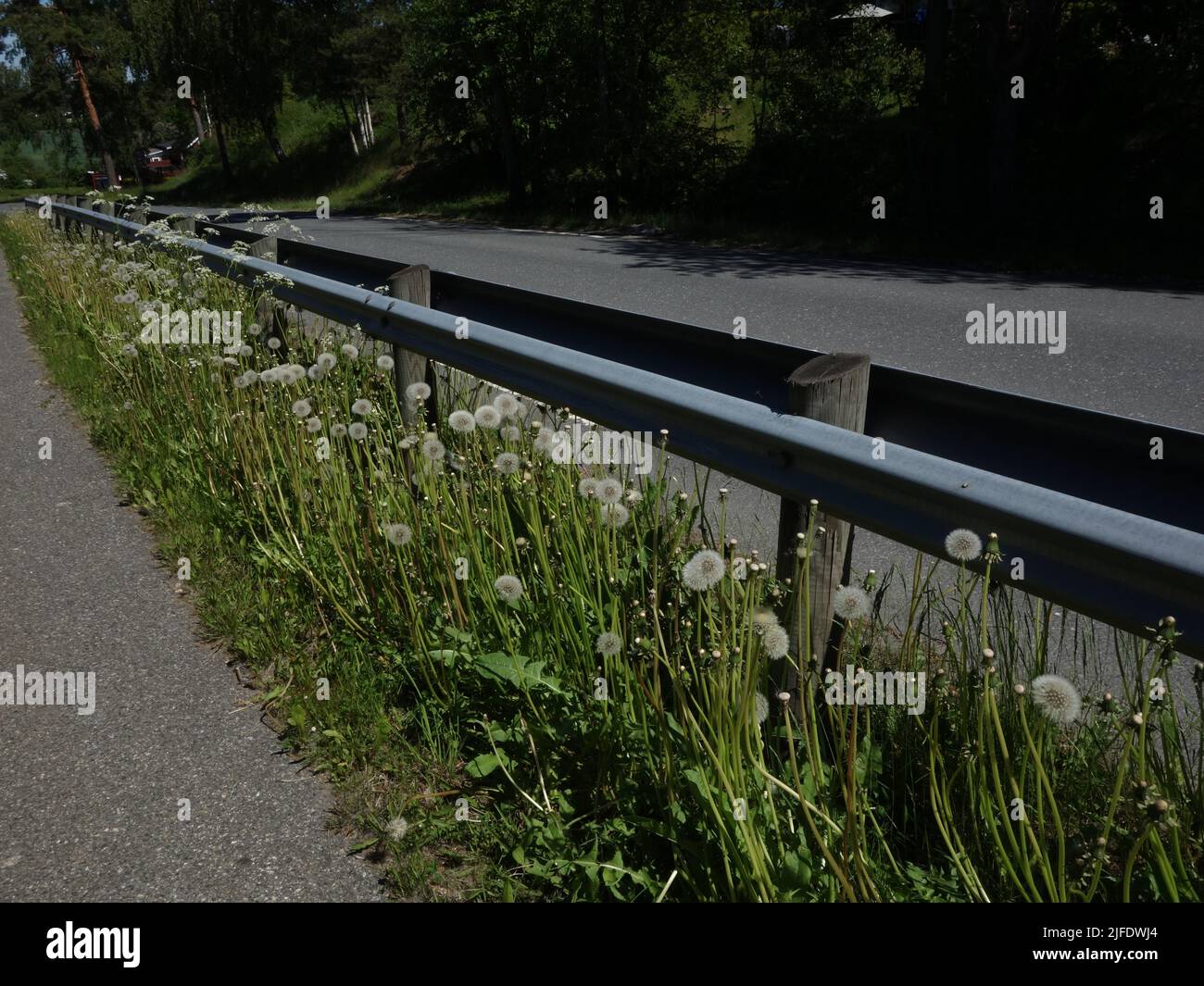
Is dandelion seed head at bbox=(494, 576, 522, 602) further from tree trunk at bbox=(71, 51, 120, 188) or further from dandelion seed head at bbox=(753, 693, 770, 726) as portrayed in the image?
tree trunk at bbox=(71, 51, 120, 188)

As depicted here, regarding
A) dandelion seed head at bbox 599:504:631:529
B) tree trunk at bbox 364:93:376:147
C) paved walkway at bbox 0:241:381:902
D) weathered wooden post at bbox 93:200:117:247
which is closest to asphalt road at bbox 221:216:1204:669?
dandelion seed head at bbox 599:504:631:529

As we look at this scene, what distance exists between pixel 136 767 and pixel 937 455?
2347 mm

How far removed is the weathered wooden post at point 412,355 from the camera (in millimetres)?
4664

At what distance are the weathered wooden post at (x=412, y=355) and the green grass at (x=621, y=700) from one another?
0.11 metres

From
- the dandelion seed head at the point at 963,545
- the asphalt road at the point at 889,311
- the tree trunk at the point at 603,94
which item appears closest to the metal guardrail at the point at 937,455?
the dandelion seed head at the point at 963,545

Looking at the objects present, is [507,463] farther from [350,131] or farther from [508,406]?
[350,131]

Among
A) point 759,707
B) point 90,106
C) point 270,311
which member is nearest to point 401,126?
point 90,106

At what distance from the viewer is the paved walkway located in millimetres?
2453

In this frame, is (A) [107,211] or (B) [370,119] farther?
(B) [370,119]

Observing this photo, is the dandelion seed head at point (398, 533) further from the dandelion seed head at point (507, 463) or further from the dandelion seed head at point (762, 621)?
the dandelion seed head at point (762, 621)

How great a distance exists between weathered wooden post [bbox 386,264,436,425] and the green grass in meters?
0.11

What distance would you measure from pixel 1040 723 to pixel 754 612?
0.60 m

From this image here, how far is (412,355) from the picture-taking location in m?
4.70

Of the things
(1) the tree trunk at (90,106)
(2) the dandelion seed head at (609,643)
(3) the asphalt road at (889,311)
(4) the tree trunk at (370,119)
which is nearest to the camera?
(2) the dandelion seed head at (609,643)
